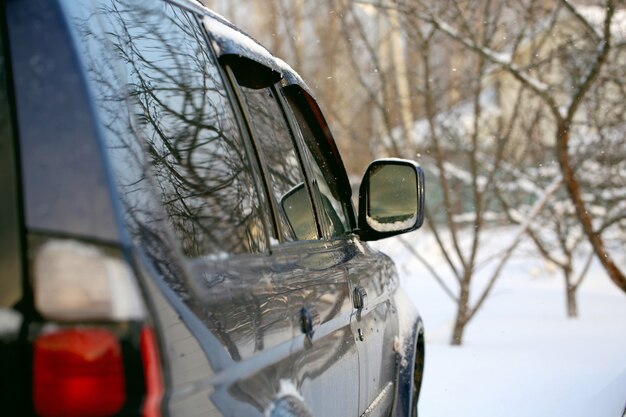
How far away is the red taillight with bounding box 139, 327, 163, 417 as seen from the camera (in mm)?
1322

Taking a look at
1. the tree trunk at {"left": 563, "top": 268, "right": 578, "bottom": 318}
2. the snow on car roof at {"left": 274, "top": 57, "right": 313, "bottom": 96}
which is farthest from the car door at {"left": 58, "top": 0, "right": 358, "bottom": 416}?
the tree trunk at {"left": 563, "top": 268, "right": 578, "bottom": 318}

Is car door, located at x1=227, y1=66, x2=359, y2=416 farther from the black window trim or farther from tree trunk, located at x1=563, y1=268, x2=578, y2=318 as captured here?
tree trunk, located at x1=563, y1=268, x2=578, y2=318

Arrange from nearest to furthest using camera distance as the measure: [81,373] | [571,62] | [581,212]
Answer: [81,373] → [581,212] → [571,62]

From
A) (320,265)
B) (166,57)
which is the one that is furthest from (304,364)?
(166,57)

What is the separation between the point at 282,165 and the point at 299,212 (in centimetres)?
15

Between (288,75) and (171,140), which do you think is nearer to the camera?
(171,140)

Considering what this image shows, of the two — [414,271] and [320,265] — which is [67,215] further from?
[414,271]

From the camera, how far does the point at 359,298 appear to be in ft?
9.50

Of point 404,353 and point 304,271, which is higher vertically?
point 304,271

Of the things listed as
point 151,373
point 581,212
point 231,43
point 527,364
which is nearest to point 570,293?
point 581,212

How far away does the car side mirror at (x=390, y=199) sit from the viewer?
345 centimetres

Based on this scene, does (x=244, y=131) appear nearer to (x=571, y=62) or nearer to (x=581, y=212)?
(x=581, y=212)

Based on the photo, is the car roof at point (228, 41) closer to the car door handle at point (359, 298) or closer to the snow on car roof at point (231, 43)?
the snow on car roof at point (231, 43)

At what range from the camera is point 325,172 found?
3.49m
